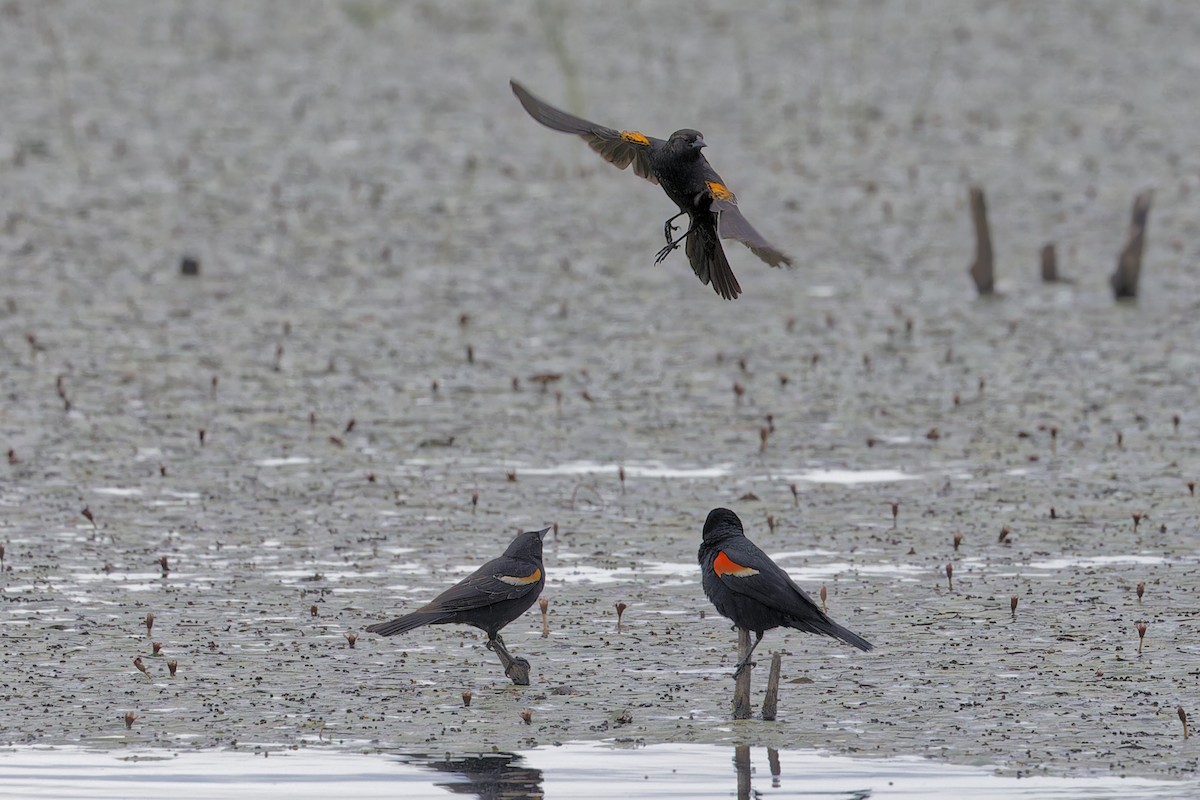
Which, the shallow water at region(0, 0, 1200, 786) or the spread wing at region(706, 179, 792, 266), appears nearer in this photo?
the spread wing at region(706, 179, 792, 266)

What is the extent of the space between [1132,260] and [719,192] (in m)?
10.7

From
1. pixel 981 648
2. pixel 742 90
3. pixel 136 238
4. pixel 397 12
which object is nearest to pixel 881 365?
pixel 981 648

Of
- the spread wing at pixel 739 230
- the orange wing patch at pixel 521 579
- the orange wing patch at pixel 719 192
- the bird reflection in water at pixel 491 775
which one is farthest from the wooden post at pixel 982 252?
the bird reflection in water at pixel 491 775

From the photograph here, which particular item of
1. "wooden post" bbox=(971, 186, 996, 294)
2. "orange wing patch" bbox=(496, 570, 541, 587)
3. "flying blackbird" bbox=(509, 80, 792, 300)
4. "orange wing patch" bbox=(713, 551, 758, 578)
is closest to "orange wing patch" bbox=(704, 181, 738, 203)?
"flying blackbird" bbox=(509, 80, 792, 300)

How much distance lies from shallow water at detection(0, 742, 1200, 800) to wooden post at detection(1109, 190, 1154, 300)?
10.6m

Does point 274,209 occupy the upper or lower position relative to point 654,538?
upper

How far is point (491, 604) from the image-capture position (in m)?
8.96

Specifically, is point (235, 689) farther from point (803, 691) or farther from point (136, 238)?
point (136, 238)

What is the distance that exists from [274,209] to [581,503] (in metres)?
9.25

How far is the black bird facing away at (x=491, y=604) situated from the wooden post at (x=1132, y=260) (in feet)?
32.7

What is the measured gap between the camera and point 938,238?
20031mm

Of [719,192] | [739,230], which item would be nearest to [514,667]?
[719,192]

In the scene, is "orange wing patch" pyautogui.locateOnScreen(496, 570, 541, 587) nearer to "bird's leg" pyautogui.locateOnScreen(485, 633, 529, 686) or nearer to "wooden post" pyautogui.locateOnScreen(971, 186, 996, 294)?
"bird's leg" pyautogui.locateOnScreen(485, 633, 529, 686)

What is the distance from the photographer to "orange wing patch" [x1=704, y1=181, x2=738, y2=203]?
7.72m
